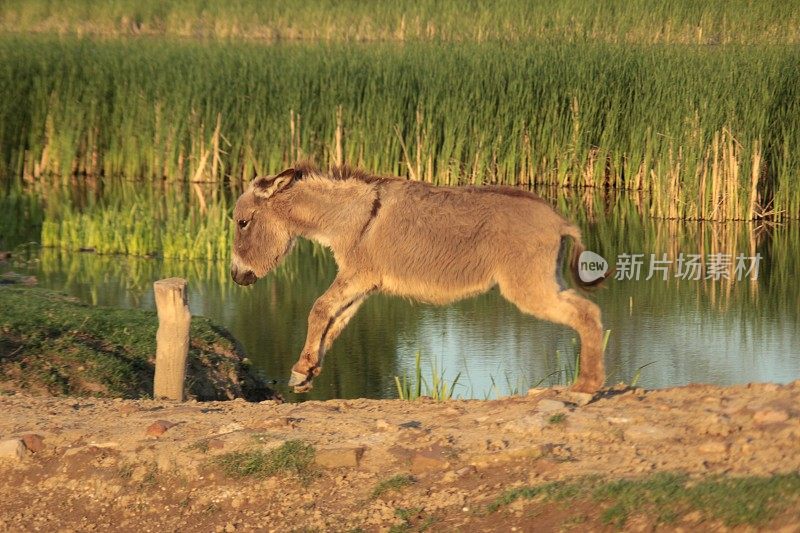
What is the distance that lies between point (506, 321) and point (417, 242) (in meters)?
4.60

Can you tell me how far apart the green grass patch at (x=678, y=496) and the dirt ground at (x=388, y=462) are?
0.10ft

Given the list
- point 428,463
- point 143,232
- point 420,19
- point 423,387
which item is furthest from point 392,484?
point 420,19

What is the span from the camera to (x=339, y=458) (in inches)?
249

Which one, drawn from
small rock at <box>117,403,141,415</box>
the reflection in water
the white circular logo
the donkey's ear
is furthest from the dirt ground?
the reflection in water

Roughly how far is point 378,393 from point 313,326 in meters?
2.33

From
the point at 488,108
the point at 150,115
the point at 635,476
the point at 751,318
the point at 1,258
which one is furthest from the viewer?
the point at 150,115

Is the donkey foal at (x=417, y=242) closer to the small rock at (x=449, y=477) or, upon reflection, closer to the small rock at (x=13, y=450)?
the small rock at (x=449, y=477)

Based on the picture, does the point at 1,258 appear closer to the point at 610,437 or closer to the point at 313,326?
the point at 313,326

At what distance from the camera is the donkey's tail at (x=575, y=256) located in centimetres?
778

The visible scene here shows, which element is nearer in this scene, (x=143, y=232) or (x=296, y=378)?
(x=296, y=378)

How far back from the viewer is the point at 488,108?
61.9ft

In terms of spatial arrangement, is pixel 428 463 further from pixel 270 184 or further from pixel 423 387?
pixel 423 387

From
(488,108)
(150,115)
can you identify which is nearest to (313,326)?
(488,108)

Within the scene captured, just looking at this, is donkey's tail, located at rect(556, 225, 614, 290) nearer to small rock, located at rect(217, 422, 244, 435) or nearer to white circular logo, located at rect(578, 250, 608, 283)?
white circular logo, located at rect(578, 250, 608, 283)
